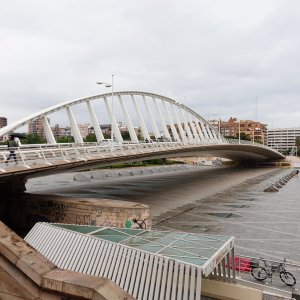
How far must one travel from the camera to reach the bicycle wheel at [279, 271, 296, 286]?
42.4 feet

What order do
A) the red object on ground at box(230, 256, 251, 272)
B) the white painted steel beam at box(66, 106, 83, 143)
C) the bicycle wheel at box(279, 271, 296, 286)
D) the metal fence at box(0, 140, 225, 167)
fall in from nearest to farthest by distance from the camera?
the bicycle wheel at box(279, 271, 296, 286)
the red object on ground at box(230, 256, 251, 272)
the metal fence at box(0, 140, 225, 167)
the white painted steel beam at box(66, 106, 83, 143)

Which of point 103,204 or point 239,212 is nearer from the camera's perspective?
point 103,204

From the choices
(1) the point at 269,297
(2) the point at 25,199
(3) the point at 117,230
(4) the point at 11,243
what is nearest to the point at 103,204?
(2) the point at 25,199

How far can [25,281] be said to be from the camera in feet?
23.1

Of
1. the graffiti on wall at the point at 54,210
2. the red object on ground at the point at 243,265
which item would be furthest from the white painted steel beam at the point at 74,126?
the red object on ground at the point at 243,265

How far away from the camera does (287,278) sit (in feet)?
42.9

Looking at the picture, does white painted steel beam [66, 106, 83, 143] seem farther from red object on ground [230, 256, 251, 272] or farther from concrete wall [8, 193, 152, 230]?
red object on ground [230, 256, 251, 272]

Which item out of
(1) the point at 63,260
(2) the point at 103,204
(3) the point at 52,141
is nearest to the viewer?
(1) the point at 63,260

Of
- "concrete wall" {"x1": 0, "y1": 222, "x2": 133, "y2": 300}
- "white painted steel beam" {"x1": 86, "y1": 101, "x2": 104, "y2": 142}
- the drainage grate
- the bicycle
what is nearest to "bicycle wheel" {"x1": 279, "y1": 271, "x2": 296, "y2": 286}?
the bicycle

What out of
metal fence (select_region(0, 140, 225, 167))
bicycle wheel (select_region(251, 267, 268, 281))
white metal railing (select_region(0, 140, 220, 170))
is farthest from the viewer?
metal fence (select_region(0, 140, 225, 167))

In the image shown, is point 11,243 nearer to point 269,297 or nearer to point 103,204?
point 269,297

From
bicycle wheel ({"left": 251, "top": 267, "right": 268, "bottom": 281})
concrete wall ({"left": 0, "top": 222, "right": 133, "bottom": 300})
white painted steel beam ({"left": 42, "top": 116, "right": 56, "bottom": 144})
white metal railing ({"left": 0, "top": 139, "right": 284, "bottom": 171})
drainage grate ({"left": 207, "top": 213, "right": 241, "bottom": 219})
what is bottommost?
drainage grate ({"left": 207, "top": 213, "right": 241, "bottom": 219})

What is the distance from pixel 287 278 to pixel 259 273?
100cm

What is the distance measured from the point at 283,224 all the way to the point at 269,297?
13202mm
